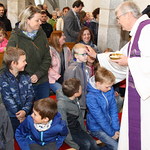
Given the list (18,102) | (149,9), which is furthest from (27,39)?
(149,9)

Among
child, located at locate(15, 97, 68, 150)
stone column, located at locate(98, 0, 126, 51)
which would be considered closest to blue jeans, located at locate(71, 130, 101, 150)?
child, located at locate(15, 97, 68, 150)

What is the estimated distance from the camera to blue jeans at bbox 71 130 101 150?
3328mm

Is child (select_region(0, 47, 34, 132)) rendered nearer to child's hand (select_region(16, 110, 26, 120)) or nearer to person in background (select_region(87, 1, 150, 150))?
child's hand (select_region(16, 110, 26, 120))

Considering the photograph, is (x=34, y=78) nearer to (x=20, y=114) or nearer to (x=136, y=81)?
(x=20, y=114)

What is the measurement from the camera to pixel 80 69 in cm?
406

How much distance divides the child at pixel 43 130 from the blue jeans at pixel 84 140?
30 centimetres

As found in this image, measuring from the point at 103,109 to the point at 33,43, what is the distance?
1204 mm

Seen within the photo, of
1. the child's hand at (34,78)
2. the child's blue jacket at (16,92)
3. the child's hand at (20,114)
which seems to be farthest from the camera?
the child's hand at (34,78)

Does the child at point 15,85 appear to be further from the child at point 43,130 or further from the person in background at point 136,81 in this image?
the person in background at point 136,81

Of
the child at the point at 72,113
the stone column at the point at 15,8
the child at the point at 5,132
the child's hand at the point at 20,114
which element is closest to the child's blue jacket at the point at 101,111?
the child at the point at 72,113

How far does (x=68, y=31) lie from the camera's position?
647cm

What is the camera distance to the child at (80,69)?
4.02 meters

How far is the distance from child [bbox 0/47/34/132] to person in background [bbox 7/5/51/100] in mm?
292

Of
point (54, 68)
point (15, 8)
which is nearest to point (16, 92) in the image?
point (54, 68)
